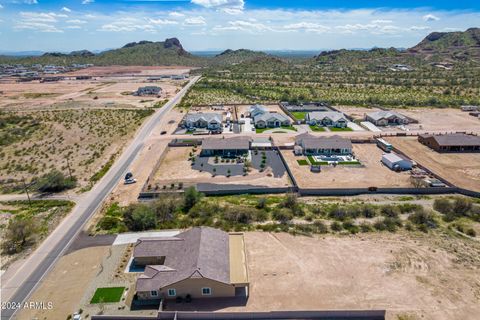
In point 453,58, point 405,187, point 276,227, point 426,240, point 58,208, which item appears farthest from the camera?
point 453,58

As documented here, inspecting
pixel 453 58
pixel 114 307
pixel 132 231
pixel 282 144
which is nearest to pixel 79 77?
pixel 282 144

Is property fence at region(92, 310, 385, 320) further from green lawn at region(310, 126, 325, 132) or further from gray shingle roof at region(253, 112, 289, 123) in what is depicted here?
gray shingle roof at region(253, 112, 289, 123)

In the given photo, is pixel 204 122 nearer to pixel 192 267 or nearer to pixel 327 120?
pixel 327 120

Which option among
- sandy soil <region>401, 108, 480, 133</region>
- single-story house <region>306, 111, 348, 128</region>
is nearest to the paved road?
single-story house <region>306, 111, 348, 128</region>

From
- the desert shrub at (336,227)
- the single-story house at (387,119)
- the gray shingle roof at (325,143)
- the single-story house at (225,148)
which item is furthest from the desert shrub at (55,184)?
A: the single-story house at (387,119)

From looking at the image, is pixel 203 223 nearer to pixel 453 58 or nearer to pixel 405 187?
pixel 405 187

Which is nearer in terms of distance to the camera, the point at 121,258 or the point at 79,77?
the point at 121,258
